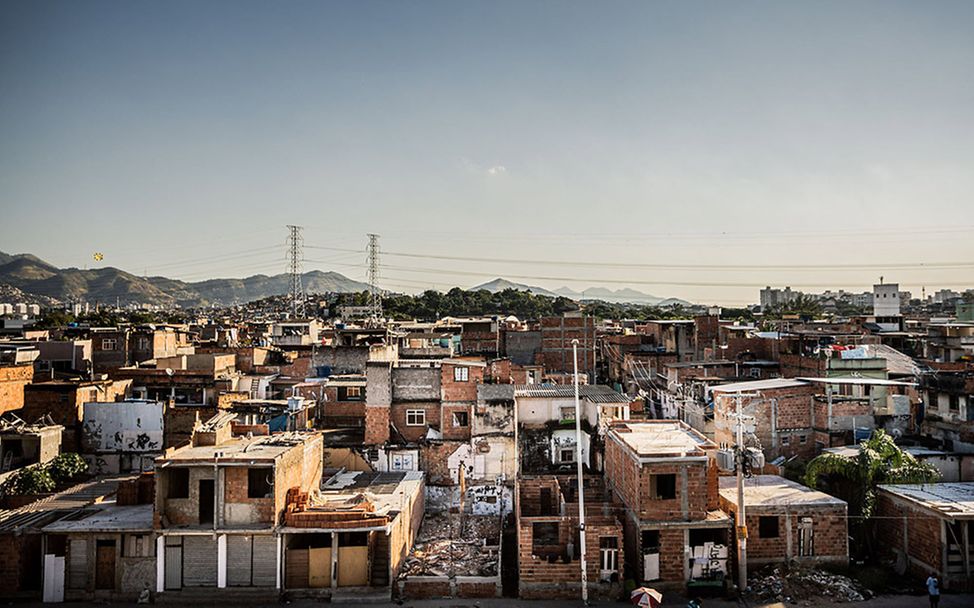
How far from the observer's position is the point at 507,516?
3009 cm

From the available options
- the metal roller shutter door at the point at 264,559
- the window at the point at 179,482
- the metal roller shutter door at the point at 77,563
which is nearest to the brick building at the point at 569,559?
the metal roller shutter door at the point at 264,559

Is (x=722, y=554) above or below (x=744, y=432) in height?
below

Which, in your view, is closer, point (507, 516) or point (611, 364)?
point (507, 516)

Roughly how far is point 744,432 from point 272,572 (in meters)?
21.2

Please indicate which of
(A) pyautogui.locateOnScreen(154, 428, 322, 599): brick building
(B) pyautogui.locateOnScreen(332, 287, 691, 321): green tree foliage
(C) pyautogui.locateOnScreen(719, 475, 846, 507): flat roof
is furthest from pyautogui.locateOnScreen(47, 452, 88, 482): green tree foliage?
(B) pyautogui.locateOnScreen(332, 287, 691, 321): green tree foliage

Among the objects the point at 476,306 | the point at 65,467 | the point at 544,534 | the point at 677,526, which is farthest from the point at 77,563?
the point at 476,306

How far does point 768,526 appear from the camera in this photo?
23.0 m

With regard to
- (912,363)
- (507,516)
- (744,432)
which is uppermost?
(912,363)

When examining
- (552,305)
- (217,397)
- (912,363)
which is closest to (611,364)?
(912,363)

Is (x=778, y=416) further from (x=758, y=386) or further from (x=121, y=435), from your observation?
(x=121, y=435)

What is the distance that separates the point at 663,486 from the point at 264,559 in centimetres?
1398

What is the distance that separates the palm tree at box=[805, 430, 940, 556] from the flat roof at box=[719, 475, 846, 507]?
1.10 m

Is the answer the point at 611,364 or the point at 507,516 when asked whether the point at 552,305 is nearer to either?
the point at 611,364

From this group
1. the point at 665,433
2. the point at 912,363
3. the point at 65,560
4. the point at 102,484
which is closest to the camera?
the point at 65,560
